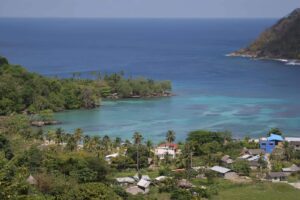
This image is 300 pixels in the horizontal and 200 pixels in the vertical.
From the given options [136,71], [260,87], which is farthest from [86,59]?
[260,87]

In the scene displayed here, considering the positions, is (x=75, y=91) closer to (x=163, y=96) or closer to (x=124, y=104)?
(x=124, y=104)

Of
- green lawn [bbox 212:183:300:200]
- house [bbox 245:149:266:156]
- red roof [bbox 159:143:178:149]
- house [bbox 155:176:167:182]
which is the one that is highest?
red roof [bbox 159:143:178:149]

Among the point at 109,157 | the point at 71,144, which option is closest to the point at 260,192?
the point at 109,157

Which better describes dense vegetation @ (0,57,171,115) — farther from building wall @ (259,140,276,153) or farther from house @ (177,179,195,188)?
house @ (177,179,195,188)

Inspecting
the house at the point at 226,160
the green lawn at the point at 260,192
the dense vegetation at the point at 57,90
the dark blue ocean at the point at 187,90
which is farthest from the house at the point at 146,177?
the dense vegetation at the point at 57,90

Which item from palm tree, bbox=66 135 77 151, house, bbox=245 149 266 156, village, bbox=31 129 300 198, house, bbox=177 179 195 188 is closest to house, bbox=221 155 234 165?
village, bbox=31 129 300 198
